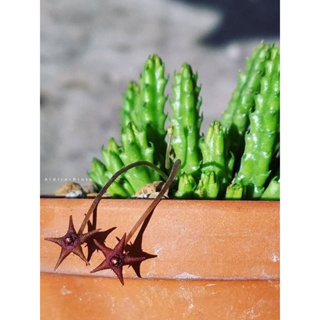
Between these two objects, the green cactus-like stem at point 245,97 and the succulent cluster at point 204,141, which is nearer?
the succulent cluster at point 204,141

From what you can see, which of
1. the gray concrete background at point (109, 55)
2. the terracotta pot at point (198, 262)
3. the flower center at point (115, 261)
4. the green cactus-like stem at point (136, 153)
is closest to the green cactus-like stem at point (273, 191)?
the terracotta pot at point (198, 262)

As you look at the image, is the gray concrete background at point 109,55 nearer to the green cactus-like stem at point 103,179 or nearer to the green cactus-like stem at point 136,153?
the green cactus-like stem at point 103,179

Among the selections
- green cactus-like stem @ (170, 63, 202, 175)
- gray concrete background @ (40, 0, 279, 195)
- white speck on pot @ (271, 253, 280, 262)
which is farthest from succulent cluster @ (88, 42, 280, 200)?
gray concrete background @ (40, 0, 279, 195)

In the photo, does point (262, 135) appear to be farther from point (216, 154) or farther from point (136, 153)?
point (136, 153)

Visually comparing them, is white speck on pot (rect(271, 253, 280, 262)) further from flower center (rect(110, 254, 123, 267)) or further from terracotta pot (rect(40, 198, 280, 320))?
flower center (rect(110, 254, 123, 267))
